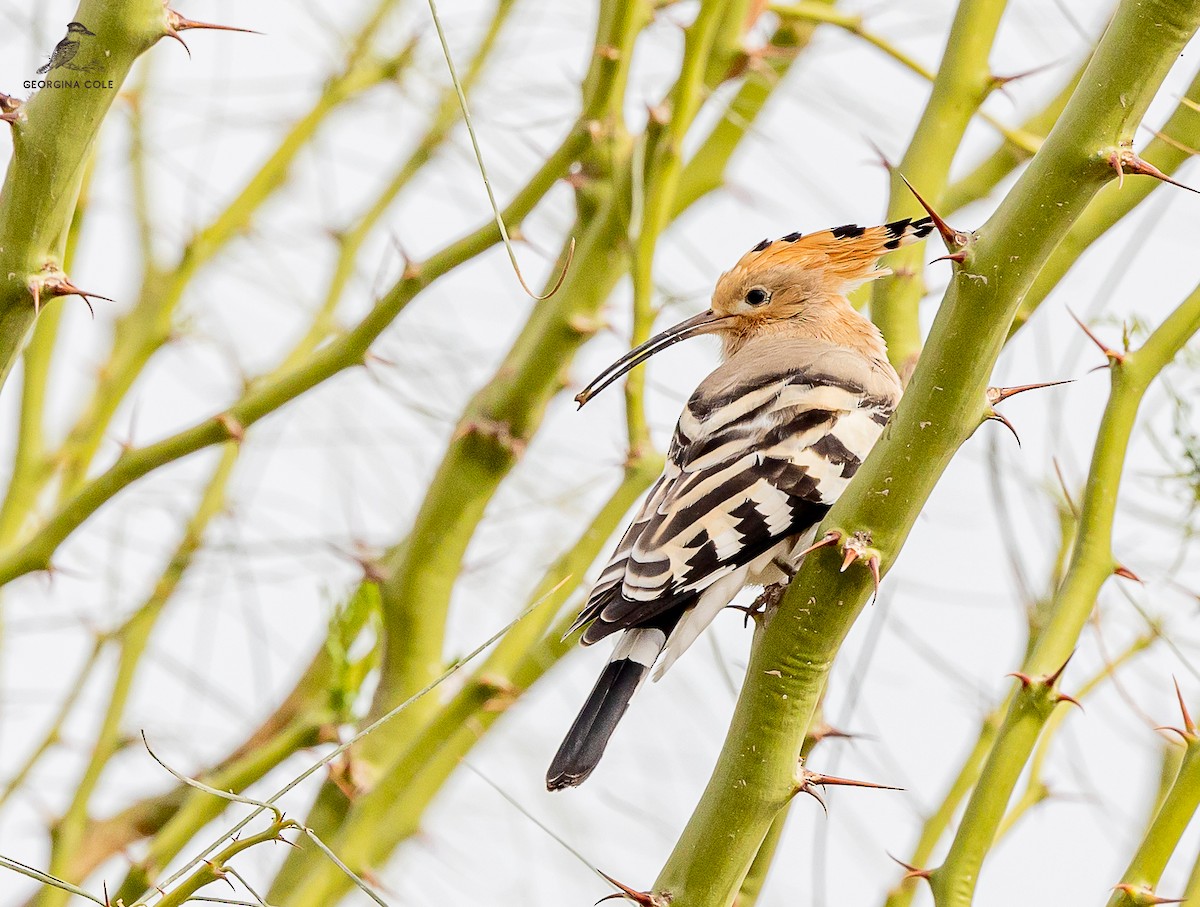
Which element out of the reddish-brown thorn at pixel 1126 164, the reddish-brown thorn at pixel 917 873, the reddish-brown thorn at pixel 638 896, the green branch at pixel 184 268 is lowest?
the reddish-brown thorn at pixel 638 896

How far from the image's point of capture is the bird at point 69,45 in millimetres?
1357

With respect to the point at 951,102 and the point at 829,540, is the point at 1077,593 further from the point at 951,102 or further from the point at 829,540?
the point at 951,102

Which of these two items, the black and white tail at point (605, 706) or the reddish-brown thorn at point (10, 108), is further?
the black and white tail at point (605, 706)

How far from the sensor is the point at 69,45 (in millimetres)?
1379

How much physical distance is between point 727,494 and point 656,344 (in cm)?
38

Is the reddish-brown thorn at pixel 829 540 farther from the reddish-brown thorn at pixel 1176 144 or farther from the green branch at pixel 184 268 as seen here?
the green branch at pixel 184 268

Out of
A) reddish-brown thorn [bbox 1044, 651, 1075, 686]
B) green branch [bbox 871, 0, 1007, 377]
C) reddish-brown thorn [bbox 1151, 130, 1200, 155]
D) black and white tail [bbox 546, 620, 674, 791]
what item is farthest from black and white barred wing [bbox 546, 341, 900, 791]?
reddish-brown thorn [bbox 1151, 130, 1200, 155]

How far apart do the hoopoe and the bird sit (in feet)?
2.24

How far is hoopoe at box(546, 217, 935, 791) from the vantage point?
1753 millimetres

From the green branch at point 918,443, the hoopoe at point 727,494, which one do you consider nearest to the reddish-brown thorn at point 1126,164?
the green branch at point 918,443

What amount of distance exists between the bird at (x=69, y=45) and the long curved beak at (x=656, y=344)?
667 millimetres

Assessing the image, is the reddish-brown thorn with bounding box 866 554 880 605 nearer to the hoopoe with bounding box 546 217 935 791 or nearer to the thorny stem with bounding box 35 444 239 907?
the hoopoe with bounding box 546 217 935 791

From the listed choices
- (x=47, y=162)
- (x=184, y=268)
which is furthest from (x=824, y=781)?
(x=184, y=268)

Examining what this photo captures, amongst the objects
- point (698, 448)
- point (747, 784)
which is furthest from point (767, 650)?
point (698, 448)
